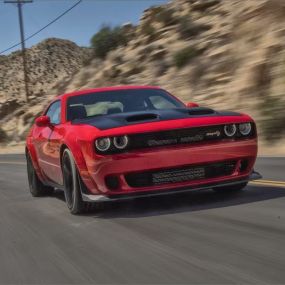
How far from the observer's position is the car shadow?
6793 millimetres

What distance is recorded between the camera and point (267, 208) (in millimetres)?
6414

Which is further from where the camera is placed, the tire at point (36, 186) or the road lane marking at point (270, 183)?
the tire at point (36, 186)

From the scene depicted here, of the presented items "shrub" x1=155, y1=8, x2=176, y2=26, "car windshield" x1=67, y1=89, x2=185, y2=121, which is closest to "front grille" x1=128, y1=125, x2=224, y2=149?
"car windshield" x1=67, y1=89, x2=185, y2=121

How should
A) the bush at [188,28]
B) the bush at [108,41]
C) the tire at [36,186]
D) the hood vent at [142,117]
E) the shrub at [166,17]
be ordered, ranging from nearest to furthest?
1. the hood vent at [142,117]
2. the tire at [36,186]
3. the bush at [188,28]
4. the shrub at [166,17]
5. the bush at [108,41]

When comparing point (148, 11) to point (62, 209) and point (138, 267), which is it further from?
point (138, 267)

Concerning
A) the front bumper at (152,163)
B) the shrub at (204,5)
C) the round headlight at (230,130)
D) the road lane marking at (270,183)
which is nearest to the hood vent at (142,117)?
the front bumper at (152,163)

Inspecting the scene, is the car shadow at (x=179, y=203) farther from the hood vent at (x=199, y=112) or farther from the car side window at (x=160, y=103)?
the car side window at (x=160, y=103)

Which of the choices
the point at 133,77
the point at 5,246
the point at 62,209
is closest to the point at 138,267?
the point at 5,246

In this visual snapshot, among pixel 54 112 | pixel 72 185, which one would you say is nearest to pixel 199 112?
pixel 72 185

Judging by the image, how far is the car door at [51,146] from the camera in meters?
7.70

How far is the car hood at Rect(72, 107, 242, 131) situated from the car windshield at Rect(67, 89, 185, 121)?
2.11ft

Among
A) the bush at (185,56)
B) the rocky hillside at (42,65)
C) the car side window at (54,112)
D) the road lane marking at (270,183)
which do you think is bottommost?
the road lane marking at (270,183)

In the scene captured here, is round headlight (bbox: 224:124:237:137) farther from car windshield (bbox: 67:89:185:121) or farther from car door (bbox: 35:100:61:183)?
car door (bbox: 35:100:61:183)

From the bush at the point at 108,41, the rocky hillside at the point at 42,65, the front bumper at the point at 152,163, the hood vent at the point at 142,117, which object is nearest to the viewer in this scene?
the front bumper at the point at 152,163
